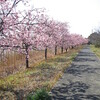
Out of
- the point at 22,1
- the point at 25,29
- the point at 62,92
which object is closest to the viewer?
the point at 62,92

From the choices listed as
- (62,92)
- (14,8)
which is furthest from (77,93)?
(14,8)

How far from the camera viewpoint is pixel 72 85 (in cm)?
1224

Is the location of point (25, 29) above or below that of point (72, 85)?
above

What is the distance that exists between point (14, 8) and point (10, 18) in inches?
24.8

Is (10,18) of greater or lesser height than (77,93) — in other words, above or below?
above

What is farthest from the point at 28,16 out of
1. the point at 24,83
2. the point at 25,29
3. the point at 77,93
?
the point at 77,93

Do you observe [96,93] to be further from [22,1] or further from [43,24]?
[22,1]

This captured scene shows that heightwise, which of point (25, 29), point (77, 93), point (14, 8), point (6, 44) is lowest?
point (77, 93)

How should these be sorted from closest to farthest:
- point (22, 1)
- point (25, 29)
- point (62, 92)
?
1. point (62, 92)
2. point (22, 1)
3. point (25, 29)

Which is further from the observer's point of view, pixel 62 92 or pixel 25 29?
pixel 25 29

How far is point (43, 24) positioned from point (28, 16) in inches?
43.4

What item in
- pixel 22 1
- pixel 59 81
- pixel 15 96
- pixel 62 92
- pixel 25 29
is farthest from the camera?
pixel 59 81

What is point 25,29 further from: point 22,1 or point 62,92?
point 62,92

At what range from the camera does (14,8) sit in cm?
1076
